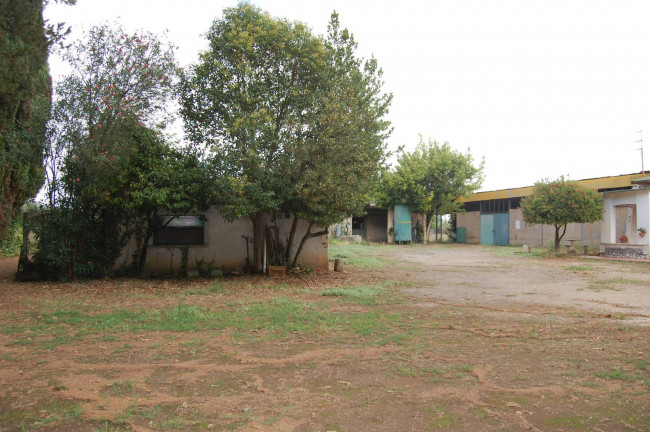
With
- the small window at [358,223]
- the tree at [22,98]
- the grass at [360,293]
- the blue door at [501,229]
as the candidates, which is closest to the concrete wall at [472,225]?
the blue door at [501,229]

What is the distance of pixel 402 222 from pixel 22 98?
85.9 ft

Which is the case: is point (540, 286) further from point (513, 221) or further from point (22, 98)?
point (513, 221)

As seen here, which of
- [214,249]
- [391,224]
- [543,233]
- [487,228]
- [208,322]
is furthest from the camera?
[391,224]

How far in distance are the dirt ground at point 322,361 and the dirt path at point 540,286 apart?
127 millimetres

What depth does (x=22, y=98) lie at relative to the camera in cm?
1072

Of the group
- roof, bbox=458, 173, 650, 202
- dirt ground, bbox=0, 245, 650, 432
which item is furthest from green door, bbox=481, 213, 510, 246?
dirt ground, bbox=0, 245, 650, 432

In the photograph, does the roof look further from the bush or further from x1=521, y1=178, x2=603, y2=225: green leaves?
the bush

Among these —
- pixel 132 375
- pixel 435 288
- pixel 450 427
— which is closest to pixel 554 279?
pixel 435 288

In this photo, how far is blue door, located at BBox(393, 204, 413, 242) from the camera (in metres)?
33.1

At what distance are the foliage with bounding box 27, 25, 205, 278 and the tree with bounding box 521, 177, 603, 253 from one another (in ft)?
53.9

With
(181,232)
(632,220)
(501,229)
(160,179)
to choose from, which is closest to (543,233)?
(501,229)

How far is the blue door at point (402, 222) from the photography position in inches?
1304

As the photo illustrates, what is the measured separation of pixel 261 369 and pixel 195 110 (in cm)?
882

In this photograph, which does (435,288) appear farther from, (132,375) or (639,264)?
(639,264)
